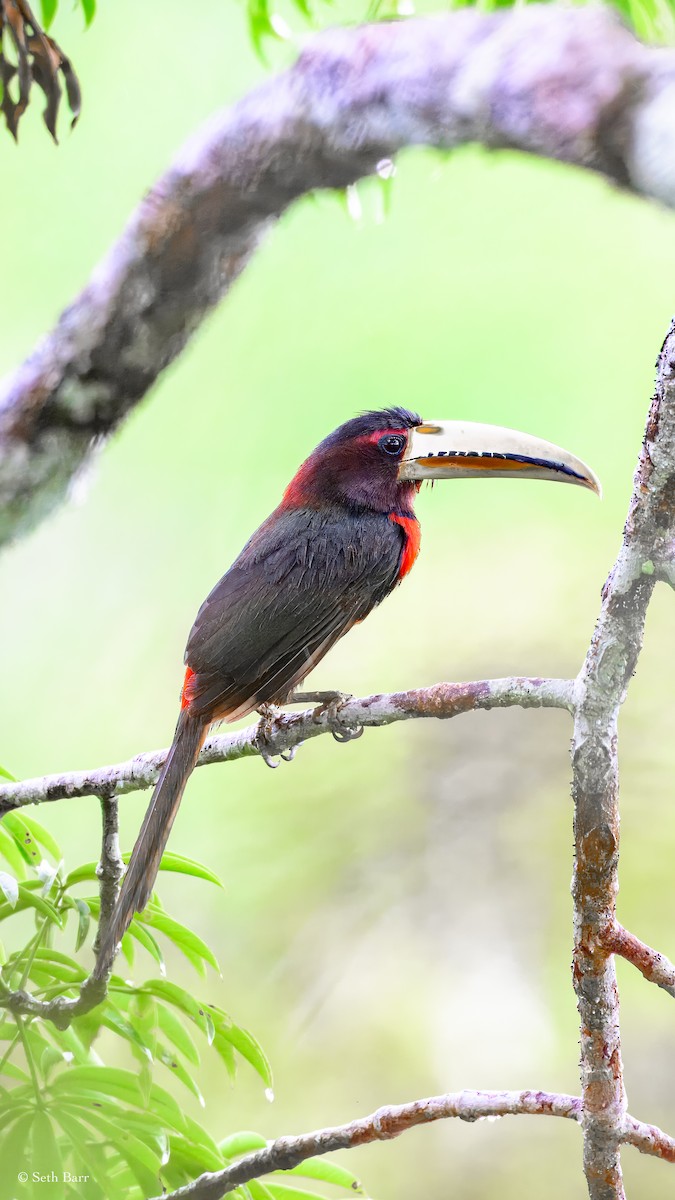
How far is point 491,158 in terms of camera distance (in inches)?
64.3

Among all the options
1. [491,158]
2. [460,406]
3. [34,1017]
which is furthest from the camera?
[460,406]

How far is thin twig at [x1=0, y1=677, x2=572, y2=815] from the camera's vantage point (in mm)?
1107

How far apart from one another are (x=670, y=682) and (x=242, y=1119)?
1.13m

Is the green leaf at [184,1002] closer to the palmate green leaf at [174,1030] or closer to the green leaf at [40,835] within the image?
the palmate green leaf at [174,1030]

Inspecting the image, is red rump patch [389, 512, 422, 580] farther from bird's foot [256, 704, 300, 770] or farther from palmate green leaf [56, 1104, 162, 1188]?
palmate green leaf [56, 1104, 162, 1188]

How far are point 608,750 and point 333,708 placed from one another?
416mm

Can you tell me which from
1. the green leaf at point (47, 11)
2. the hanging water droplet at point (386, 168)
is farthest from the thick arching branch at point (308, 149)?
the green leaf at point (47, 11)

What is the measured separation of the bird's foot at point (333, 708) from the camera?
1.36 meters

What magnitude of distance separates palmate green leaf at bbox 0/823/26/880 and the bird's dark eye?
758mm

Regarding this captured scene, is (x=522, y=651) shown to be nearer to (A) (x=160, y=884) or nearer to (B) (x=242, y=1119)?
(A) (x=160, y=884)

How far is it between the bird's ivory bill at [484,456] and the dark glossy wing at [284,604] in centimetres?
11

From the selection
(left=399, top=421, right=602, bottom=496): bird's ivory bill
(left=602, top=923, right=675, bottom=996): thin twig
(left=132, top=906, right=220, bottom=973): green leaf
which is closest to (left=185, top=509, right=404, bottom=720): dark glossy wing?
(left=399, top=421, right=602, bottom=496): bird's ivory bill

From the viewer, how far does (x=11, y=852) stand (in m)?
1.60

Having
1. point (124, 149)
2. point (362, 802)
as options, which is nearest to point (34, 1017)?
point (362, 802)
